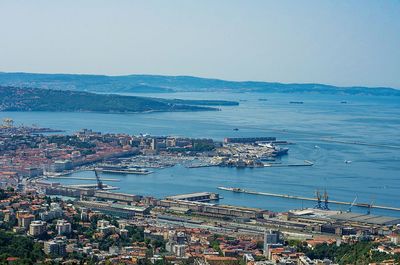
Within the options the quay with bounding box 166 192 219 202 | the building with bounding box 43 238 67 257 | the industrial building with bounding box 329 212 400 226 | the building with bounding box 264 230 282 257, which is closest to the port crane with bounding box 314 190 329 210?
the industrial building with bounding box 329 212 400 226

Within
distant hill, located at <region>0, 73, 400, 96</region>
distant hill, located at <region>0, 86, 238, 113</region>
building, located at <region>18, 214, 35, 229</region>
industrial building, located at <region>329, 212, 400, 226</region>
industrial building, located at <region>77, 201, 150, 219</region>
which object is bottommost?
industrial building, located at <region>77, 201, 150, 219</region>

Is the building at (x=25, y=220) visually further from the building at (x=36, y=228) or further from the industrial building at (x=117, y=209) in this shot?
the industrial building at (x=117, y=209)

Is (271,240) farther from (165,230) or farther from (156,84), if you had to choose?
(156,84)

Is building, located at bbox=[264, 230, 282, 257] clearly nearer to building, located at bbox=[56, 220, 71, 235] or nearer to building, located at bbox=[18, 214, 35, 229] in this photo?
building, located at bbox=[56, 220, 71, 235]

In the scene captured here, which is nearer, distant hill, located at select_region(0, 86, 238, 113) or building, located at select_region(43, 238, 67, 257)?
building, located at select_region(43, 238, 67, 257)

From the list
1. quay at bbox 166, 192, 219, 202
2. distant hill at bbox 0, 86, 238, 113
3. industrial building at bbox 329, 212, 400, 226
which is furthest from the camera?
distant hill at bbox 0, 86, 238, 113

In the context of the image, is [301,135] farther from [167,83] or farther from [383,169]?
[167,83]

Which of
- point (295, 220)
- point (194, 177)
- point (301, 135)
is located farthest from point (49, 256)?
point (301, 135)

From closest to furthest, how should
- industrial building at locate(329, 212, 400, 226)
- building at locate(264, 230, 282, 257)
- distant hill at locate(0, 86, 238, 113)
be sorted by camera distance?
building at locate(264, 230, 282, 257) → industrial building at locate(329, 212, 400, 226) → distant hill at locate(0, 86, 238, 113)
